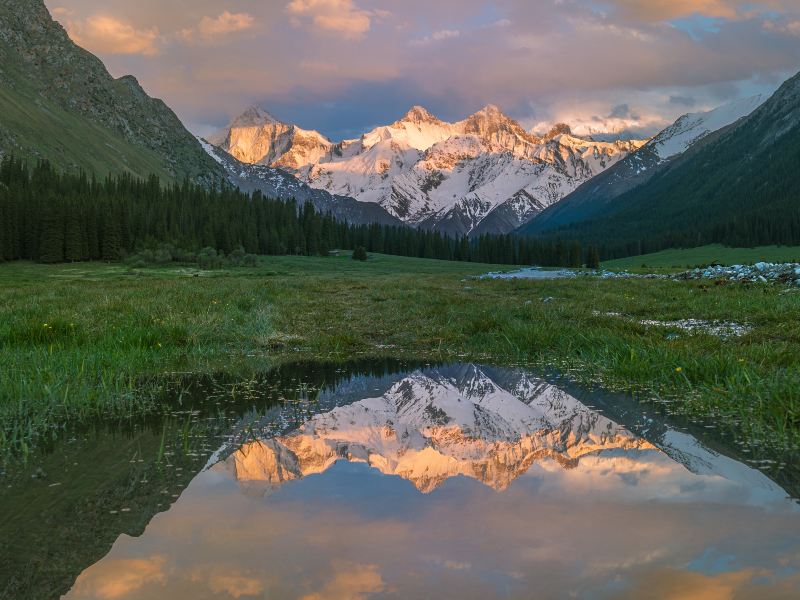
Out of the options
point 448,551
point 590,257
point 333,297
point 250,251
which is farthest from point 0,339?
point 590,257

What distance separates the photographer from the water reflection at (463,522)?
183 inches

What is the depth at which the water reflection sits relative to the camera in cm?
464

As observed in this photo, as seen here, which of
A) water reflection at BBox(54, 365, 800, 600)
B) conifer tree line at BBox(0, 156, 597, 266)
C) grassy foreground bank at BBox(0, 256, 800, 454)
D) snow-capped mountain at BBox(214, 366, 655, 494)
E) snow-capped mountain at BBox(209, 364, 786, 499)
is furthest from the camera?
conifer tree line at BBox(0, 156, 597, 266)

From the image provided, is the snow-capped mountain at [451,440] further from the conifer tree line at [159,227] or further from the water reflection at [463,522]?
the conifer tree line at [159,227]

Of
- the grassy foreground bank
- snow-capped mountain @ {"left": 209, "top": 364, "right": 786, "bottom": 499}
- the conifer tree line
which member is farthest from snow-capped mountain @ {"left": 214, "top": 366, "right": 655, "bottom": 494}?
the conifer tree line

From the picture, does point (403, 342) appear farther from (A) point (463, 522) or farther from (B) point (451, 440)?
(A) point (463, 522)

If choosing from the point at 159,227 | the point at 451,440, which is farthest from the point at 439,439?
the point at 159,227

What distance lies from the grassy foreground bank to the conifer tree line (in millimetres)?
70590

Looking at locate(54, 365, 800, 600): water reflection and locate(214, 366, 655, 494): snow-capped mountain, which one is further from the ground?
locate(54, 365, 800, 600): water reflection

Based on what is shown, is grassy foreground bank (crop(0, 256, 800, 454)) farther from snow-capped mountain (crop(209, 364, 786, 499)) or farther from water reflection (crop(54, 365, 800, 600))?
water reflection (crop(54, 365, 800, 600))

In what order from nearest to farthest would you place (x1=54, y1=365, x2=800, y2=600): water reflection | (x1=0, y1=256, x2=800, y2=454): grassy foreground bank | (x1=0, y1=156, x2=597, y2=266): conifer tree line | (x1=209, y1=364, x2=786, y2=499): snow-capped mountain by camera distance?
(x1=54, y1=365, x2=800, y2=600): water reflection < (x1=209, y1=364, x2=786, y2=499): snow-capped mountain < (x1=0, y1=256, x2=800, y2=454): grassy foreground bank < (x1=0, y1=156, x2=597, y2=266): conifer tree line

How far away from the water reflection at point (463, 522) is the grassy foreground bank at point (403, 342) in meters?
2.41

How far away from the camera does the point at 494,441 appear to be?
865cm

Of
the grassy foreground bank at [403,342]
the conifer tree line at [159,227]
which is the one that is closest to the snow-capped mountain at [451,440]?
the grassy foreground bank at [403,342]
